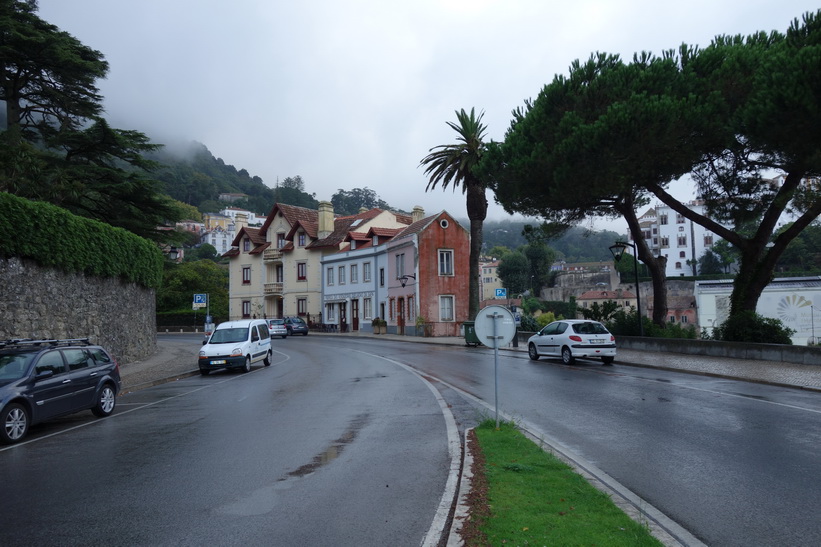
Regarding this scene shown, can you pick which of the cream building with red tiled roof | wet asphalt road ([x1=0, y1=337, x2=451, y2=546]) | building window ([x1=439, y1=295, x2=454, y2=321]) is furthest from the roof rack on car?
the cream building with red tiled roof

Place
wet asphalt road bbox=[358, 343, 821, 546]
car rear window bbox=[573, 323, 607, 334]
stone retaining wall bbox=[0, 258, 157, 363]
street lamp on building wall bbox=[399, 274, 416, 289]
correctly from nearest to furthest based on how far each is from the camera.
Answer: wet asphalt road bbox=[358, 343, 821, 546] < stone retaining wall bbox=[0, 258, 157, 363] < car rear window bbox=[573, 323, 607, 334] < street lamp on building wall bbox=[399, 274, 416, 289]

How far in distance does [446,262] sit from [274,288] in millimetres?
22510

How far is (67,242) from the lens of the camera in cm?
1916

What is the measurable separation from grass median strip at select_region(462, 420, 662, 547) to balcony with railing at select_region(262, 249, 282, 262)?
57589 mm

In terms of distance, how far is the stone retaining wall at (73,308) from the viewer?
54.1ft

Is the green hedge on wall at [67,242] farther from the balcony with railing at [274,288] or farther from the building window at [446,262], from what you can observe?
the balcony with railing at [274,288]

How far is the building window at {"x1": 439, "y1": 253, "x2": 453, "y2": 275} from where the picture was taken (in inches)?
1925

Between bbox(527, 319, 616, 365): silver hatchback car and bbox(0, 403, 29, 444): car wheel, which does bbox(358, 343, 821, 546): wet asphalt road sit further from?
bbox(0, 403, 29, 444): car wheel

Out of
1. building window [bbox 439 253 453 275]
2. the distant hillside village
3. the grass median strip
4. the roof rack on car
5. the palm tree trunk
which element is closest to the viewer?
the grass median strip

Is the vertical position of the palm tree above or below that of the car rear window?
above

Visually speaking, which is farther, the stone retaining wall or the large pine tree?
the large pine tree

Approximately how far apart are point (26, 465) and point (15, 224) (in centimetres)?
1072

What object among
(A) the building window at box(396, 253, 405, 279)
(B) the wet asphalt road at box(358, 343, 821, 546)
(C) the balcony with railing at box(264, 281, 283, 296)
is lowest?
(B) the wet asphalt road at box(358, 343, 821, 546)

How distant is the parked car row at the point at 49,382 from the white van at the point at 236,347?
26.6ft
